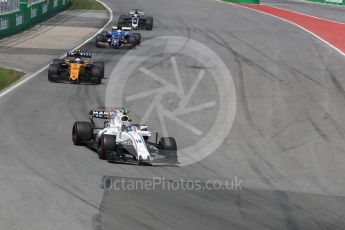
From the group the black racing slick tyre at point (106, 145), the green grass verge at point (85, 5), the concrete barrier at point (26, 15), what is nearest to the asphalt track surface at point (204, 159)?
the black racing slick tyre at point (106, 145)

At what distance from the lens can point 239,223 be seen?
39.4ft

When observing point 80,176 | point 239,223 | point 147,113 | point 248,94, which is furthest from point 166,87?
point 239,223

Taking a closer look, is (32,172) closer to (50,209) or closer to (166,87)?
(50,209)

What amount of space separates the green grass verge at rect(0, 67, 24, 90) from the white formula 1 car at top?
26.7ft

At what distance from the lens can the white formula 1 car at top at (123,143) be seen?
15.5 meters

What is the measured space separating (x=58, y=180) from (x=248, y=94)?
41.6ft

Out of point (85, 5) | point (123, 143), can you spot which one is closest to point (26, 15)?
point (85, 5)

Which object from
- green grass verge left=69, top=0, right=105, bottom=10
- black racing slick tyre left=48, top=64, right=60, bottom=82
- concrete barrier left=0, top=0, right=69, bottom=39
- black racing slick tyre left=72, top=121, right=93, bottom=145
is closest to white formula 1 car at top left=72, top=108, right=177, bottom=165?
black racing slick tyre left=72, top=121, right=93, bottom=145

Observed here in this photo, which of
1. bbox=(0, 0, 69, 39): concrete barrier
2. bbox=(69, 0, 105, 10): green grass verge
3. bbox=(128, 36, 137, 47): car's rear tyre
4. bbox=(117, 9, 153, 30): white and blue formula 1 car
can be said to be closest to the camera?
bbox=(128, 36, 137, 47): car's rear tyre

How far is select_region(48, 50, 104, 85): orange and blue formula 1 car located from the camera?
83.0 ft

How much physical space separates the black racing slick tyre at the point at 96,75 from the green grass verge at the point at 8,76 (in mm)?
2917

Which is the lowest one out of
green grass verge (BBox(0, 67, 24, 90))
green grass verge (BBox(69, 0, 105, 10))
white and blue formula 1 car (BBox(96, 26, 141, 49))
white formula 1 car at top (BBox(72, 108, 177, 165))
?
green grass verge (BBox(69, 0, 105, 10))

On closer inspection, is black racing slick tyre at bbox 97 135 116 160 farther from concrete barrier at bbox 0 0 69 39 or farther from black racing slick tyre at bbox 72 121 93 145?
concrete barrier at bbox 0 0 69 39

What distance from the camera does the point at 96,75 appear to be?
2523 cm
